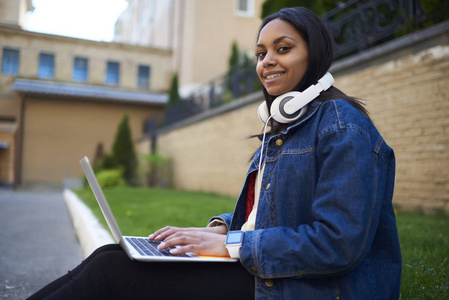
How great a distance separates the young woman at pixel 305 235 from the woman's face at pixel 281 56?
0.16 ft

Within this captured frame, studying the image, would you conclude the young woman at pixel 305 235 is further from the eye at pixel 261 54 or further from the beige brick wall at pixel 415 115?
the beige brick wall at pixel 415 115

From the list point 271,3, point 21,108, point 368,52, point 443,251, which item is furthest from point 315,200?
point 21,108

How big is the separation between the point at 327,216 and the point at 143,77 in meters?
26.8

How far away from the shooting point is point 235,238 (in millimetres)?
1301

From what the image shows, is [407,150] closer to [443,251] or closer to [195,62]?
[443,251]

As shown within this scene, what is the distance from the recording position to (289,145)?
1.40 m

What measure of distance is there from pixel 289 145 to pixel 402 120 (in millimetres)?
5046

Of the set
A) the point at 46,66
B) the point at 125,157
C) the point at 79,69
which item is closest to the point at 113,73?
the point at 79,69

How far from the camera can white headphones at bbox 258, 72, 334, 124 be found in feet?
4.73

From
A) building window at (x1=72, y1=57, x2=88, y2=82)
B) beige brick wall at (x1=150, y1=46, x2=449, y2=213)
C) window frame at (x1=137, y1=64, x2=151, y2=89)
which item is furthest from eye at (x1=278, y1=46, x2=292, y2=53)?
building window at (x1=72, y1=57, x2=88, y2=82)

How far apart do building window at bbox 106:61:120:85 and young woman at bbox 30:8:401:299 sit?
2650 cm

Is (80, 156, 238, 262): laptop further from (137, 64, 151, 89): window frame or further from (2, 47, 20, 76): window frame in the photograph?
(2, 47, 20, 76): window frame

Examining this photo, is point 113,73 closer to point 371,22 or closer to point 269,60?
point 371,22

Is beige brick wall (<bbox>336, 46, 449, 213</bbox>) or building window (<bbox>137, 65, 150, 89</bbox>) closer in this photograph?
beige brick wall (<bbox>336, 46, 449, 213</bbox>)
